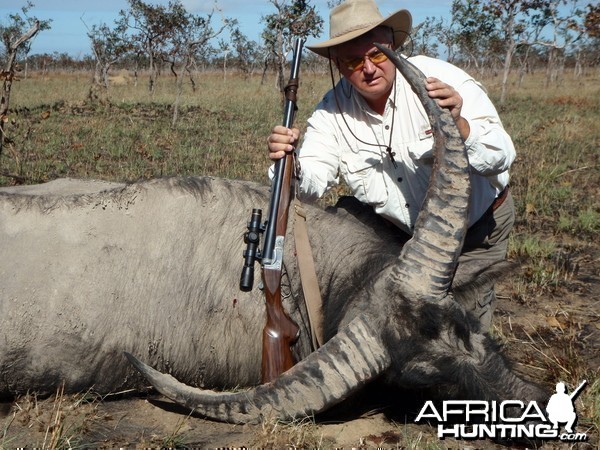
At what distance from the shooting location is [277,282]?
135 inches

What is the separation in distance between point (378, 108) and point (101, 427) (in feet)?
7.97

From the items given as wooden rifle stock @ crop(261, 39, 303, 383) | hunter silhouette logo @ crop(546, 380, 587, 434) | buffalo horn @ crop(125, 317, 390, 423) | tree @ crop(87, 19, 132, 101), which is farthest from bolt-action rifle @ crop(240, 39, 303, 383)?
tree @ crop(87, 19, 132, 101)

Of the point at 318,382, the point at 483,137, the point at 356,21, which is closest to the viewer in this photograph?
the point at 318,382

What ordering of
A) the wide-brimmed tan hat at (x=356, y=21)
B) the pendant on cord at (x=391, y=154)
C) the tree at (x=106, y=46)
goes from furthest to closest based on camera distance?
the tree at (x=106, y=46), the pendant on cord at (x=391, y=154), the wide-brimmed tan hat at (x=356, y=21)

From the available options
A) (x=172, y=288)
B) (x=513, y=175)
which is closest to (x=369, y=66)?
(x=172, y=288)

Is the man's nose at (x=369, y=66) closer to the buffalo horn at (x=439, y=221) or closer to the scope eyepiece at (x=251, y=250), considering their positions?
the buffalo horn at (x=439, y=221)

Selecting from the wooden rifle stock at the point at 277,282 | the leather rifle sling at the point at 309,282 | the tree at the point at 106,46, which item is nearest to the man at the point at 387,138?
the wooden rifle stock at the point at 277,282

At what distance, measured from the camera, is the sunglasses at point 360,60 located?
3832mm

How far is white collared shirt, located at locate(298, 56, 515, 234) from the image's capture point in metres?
3.96

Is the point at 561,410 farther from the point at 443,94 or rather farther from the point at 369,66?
the point at 369,66

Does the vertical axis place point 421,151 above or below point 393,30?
below

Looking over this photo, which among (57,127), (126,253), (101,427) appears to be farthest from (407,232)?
(57,127)

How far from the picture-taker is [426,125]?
Result: 13.1ft

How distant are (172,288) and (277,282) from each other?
590 mm
